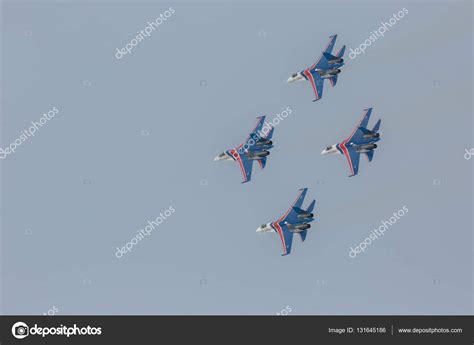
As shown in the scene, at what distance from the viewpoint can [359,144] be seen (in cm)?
11681

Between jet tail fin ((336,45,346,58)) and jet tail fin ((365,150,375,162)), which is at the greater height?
jet tail fin ((336,45,346,58))

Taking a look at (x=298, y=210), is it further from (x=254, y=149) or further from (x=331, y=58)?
(x=331, y=58)

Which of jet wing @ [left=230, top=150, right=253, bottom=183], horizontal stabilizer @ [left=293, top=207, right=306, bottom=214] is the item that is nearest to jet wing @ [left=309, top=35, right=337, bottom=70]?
jet wing @ [left=230, top=150, right=253, bottom=183]

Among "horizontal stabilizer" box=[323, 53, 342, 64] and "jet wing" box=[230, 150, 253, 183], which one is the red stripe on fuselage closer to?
"jet wing" box=[230, 150, 253, 183]

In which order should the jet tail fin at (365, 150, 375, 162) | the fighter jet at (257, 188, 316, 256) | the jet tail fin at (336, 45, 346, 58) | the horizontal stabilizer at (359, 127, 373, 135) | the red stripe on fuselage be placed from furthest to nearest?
the red stripe on fuselage < the jet tail fin at (336, 45, 346, 58) < the jet tail fin at (365, 150, 375, 162) < the horizontal stabilizer at (359, 127, 373, 135) < the fighter jet at (257, 188, 316, 256)

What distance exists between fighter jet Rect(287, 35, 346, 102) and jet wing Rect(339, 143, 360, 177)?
628 centimetres

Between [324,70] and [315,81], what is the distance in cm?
188

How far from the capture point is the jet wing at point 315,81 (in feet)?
391

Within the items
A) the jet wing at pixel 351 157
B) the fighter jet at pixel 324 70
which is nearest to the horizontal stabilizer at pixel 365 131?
the jet wing at pixel 351 157

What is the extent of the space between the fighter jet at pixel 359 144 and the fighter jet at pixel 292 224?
20.4 ft

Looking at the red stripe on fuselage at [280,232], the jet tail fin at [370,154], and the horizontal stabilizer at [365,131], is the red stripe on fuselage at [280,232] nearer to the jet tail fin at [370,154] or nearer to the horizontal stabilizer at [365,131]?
the jet tail fin at [370,154]

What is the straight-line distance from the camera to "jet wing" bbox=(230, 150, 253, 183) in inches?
4710
